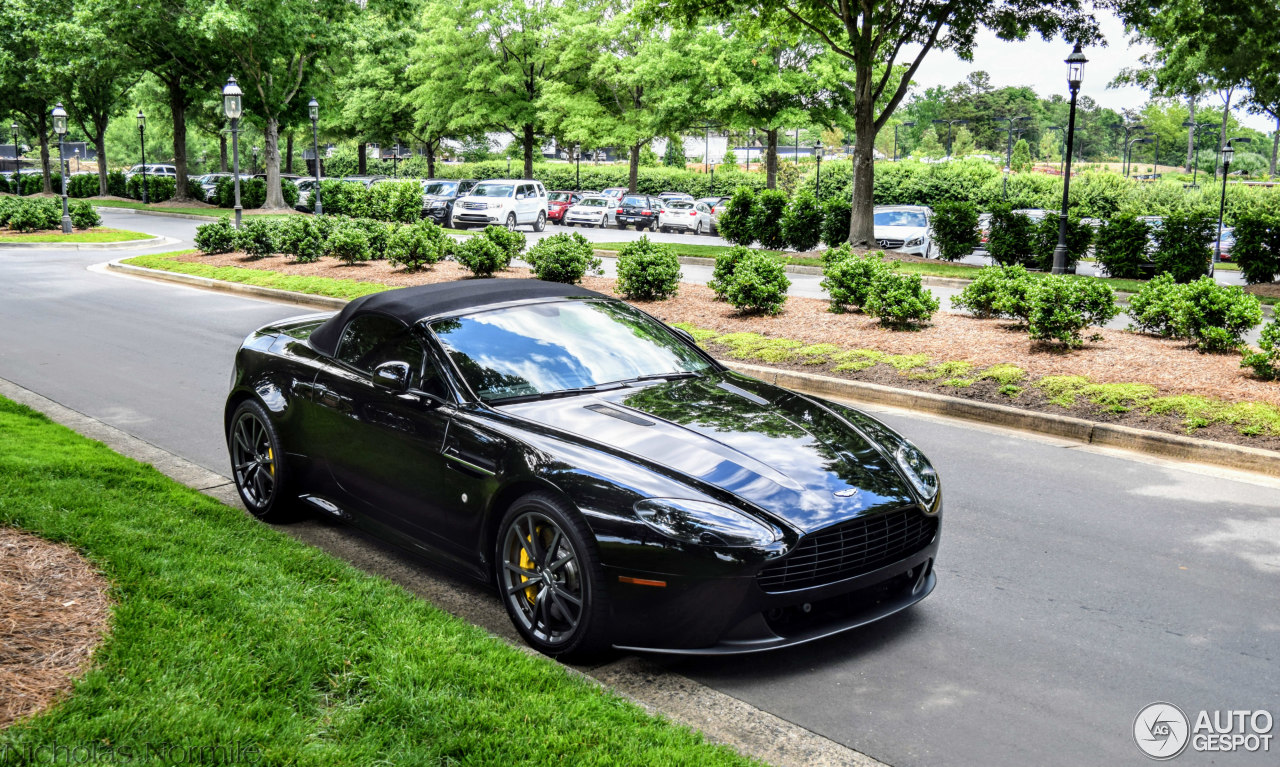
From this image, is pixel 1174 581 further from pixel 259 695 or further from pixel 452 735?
pixel 259 695

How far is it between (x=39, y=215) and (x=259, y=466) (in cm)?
3211

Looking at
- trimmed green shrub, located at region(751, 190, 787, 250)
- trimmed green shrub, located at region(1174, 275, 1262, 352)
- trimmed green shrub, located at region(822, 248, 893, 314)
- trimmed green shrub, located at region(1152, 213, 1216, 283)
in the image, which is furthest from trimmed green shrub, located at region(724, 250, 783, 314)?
trimmed green shrub, located at region(751, 190, 787, 250)

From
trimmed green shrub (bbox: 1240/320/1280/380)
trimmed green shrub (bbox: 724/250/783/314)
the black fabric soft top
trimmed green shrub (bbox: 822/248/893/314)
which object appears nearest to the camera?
the black fabric soft top

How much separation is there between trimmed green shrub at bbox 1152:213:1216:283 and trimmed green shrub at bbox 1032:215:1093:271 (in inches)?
67.4

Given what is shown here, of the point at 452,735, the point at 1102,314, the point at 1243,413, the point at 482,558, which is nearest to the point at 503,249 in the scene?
the point at 1102,314

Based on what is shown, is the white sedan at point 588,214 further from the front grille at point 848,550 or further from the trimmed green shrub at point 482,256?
the front grille at point 848,550

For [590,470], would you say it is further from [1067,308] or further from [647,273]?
[647,273]

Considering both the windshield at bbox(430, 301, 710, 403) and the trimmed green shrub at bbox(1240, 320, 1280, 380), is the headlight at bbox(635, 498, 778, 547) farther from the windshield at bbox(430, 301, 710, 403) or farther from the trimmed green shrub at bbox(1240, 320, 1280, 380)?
the trimmed green shrub at bbox(1240, 320, 1280, 380)

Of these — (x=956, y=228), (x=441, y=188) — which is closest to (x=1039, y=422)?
(x=956, y=228)

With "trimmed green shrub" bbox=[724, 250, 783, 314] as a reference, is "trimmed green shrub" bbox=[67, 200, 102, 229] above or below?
above

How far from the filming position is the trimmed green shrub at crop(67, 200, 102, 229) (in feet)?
108

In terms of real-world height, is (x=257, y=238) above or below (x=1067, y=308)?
above

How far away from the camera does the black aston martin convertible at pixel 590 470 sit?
3984mm

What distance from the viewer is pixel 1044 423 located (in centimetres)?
870
